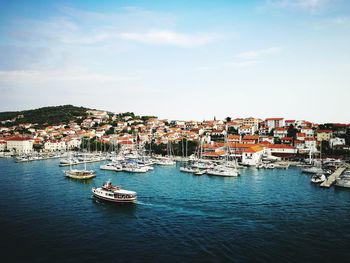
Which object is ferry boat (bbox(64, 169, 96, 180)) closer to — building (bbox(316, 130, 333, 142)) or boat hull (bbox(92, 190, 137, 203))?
boat hull (bbox(92, 190, 137, 203))

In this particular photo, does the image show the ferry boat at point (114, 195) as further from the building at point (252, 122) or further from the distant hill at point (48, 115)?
the distant hill at point (48, 115)

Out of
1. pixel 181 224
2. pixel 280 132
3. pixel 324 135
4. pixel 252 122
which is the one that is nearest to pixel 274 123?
pixel 252 122

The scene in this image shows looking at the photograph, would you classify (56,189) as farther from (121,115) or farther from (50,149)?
(121,115)

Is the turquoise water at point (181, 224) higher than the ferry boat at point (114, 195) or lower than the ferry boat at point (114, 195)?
lower

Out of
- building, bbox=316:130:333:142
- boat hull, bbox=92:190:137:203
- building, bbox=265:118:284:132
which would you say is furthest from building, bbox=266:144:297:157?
boat hull, bbox=92:190:137:203

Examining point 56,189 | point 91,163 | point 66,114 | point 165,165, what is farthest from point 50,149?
point 66,114

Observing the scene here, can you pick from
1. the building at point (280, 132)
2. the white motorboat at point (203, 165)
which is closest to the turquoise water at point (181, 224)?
the white motorboat at point (203, 165)
